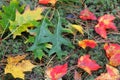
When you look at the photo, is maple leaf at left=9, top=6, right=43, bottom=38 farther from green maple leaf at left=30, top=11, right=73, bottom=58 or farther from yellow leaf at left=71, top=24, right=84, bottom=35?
yellow leaf at left=71, top=24, right=84, bottom=35

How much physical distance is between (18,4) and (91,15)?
48 centimetres

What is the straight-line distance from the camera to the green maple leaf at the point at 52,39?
1894 mm

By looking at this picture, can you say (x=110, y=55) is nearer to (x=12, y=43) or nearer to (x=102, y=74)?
(x=102, y=74)

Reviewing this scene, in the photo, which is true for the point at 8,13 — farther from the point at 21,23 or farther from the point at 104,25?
the point at 104,25

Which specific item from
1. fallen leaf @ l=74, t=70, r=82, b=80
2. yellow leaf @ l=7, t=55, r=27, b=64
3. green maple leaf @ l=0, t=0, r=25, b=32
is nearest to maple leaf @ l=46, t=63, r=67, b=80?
fallen leaf @ l=74, t=70, r=82, b=80

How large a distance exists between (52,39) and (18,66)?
28 cm

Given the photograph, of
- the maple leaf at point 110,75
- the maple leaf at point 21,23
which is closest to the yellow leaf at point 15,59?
the maple leaf at point 21,23

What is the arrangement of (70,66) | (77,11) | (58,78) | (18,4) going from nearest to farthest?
1. (58,78)
2. (70,66)
3. (18,4)
4. (77,11)

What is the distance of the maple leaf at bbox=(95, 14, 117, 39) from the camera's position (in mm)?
2033

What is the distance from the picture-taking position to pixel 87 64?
184cm

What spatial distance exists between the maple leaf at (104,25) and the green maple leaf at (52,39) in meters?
0.23

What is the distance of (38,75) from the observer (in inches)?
71.7

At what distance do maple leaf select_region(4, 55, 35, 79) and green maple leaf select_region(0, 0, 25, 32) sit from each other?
0.22 metres

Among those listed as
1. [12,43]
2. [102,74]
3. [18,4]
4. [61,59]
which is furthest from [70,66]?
[18,4]
